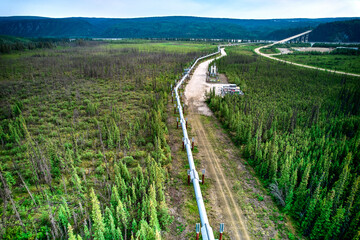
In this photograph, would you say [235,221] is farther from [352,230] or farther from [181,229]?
[352,230]

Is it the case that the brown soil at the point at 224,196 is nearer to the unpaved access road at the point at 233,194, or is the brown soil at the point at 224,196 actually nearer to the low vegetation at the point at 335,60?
the unpaved access road at the point at 233,194

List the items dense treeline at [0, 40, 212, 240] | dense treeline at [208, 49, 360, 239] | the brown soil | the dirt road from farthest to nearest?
the dirt road
the brown soil
dense treeline at [208, 49, 360, 239]
dense treeline at [0, 40, 212, 240]

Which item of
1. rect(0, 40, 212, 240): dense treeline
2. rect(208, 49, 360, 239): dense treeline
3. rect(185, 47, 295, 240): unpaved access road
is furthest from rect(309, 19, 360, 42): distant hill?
rect(185, 47, 295, 240): unpaved access road

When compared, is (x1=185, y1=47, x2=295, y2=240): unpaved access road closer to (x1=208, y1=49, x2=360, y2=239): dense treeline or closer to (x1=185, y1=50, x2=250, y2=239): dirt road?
(x1=185, y1=50, x2=250, y2=239): dirt road

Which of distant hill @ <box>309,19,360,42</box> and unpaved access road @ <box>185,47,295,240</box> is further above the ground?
distant hill @ <box>309,19,360,42</box>

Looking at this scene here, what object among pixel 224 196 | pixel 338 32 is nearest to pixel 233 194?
pixel 224 196

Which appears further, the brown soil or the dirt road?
the dirt road

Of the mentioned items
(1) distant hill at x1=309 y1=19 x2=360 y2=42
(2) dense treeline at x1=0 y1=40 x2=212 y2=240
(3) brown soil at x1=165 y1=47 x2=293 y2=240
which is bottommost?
(3) brown soil at x1=165 y1=47 x2=293 y2=240
